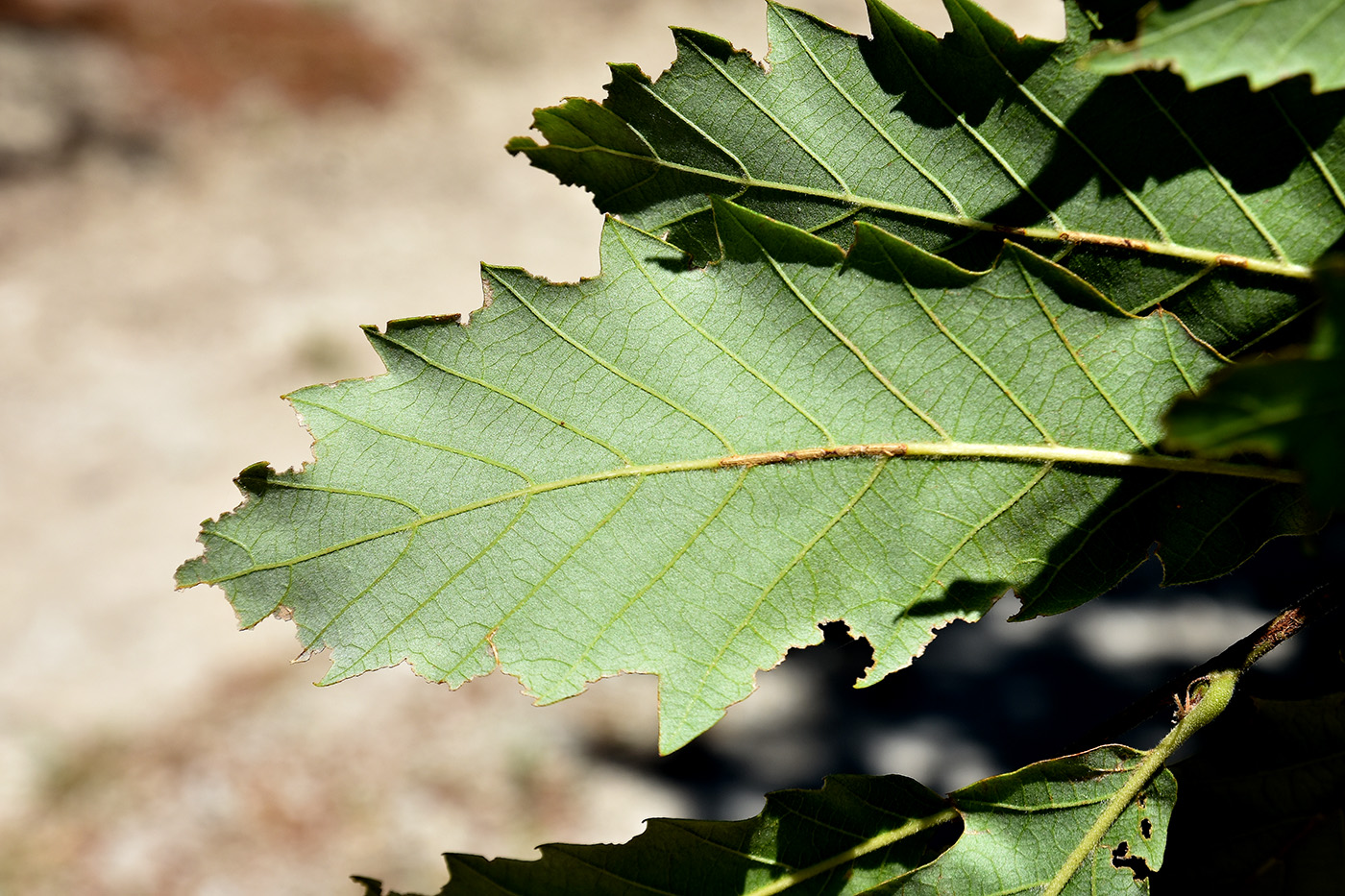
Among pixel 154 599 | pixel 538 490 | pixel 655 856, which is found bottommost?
pixel 655 856

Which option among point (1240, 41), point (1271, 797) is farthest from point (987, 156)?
point (1271, 797)

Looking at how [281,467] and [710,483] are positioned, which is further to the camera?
[281,467]

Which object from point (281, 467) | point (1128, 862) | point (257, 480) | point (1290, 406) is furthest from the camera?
point (281, 467)

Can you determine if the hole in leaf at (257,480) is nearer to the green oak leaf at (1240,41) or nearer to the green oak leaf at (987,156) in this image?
the green oak leaf at (987,156)

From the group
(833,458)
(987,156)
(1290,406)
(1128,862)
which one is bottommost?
(1128,862)

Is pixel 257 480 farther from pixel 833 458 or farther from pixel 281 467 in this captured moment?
pixel 281 467

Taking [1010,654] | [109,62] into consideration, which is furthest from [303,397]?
[109,62]

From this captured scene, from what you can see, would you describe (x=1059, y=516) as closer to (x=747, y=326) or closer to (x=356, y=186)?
(x=747, y=326)

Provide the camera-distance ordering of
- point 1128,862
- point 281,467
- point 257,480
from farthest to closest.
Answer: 1. point 281,467
2. point 1128,862
3. point 257,480
